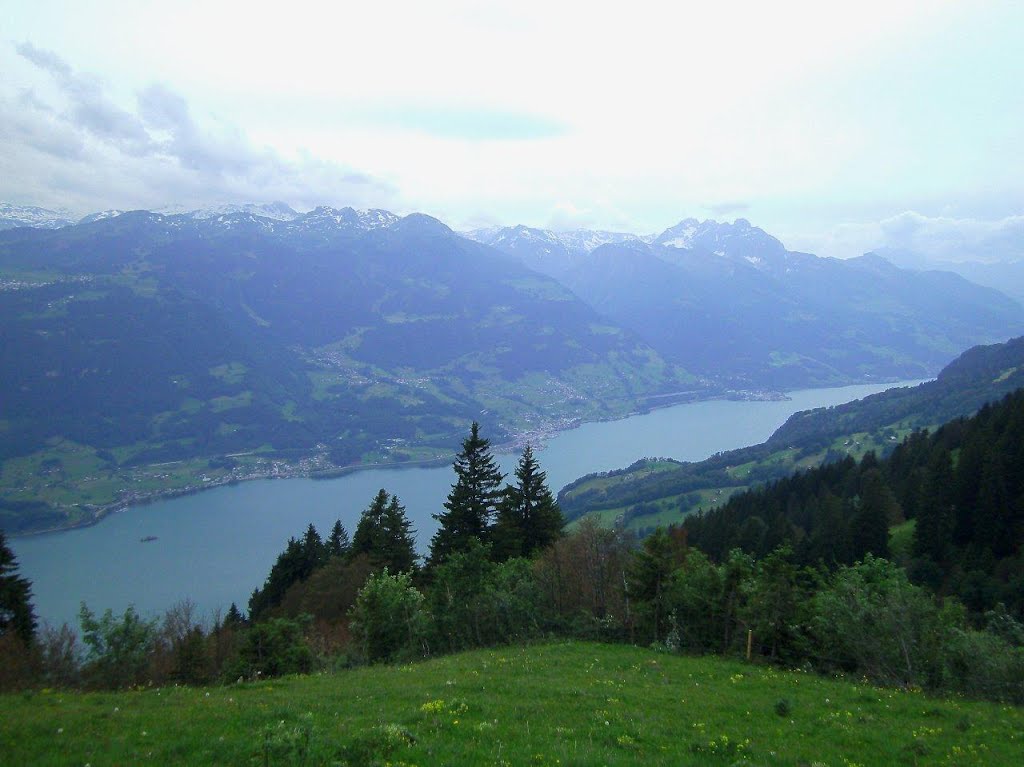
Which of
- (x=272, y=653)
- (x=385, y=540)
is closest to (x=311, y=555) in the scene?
(x=385, y=540)

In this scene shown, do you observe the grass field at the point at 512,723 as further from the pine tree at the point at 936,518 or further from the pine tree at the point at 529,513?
the pine tree at the point at 936,518

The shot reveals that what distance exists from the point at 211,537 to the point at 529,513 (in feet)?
314

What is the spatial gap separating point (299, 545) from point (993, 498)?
51956mm

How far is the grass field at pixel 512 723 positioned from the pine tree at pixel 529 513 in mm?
21085

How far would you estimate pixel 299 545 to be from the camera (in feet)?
171

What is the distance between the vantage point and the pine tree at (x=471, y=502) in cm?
3772

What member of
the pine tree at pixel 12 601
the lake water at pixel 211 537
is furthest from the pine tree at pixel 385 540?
the lake water at pixel 211 537

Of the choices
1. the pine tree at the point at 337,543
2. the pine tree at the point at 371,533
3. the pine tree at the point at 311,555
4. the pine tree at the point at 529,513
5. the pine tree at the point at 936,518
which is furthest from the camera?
the pine tree at the point at 337,543

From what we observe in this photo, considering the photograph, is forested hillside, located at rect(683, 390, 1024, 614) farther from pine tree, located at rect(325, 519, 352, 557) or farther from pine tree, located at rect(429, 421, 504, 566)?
pine tree, located at rect(325, 519, 352, 557)

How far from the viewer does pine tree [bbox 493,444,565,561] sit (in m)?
36.8

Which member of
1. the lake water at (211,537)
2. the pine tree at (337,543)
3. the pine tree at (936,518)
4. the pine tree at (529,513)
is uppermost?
the pine tree at (529,513)

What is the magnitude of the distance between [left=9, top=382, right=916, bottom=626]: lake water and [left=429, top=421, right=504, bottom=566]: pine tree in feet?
174

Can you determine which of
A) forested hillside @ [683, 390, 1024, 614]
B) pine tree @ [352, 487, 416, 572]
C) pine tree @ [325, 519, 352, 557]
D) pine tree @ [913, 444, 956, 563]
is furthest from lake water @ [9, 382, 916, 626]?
pine tree @ [913, 444, 956, 563]

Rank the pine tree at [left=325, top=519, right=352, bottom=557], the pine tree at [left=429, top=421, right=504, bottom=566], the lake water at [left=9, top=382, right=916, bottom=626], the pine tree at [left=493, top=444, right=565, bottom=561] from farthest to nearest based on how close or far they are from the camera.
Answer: the lake water at [left=9, top=382, right=916, bottom=626] < the pine tree at [left=325, top=519, right=352, bottom=557] < the pine tree at [left=429, top=421, right=504, bottom=566] < the pine tree at [left=493, top=444, right=565, bottom=561]
